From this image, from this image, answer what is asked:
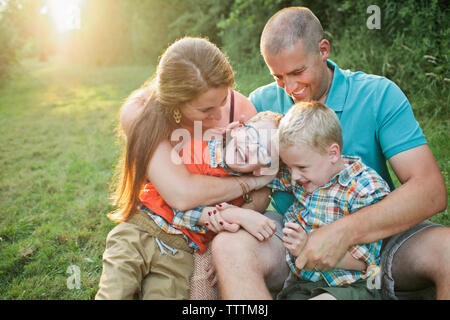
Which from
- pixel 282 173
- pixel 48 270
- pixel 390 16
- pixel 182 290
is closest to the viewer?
pixel 182 290

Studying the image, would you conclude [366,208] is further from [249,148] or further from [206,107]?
[206,107]

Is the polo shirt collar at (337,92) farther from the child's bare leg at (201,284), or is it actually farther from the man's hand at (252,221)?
the child's bare leg at (201,284)

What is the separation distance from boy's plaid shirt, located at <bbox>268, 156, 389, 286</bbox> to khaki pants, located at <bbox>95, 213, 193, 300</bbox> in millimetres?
638

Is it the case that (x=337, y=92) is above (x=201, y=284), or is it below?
above

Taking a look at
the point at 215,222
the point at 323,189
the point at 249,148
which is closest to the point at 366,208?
the point at 323,189

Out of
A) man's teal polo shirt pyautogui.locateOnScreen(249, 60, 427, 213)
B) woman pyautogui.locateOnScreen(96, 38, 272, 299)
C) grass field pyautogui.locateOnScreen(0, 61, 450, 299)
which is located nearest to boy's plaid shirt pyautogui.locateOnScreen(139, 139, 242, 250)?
woman pyautogui.locateOnScreen(96, 38, 272, 299)

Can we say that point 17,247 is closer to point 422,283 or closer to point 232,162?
point 232,162

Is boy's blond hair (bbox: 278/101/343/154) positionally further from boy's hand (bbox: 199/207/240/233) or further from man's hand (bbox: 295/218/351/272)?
boy's hand (bbox: 199/207/240/233)

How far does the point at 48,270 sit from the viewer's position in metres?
2.83

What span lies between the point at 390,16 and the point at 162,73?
4356mm

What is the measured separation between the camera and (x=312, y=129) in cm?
191

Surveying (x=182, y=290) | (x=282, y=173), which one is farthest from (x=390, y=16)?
(x=182, y=290)

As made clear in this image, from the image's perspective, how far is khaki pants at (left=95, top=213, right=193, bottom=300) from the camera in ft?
6.05

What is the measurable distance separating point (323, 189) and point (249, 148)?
48 cm
